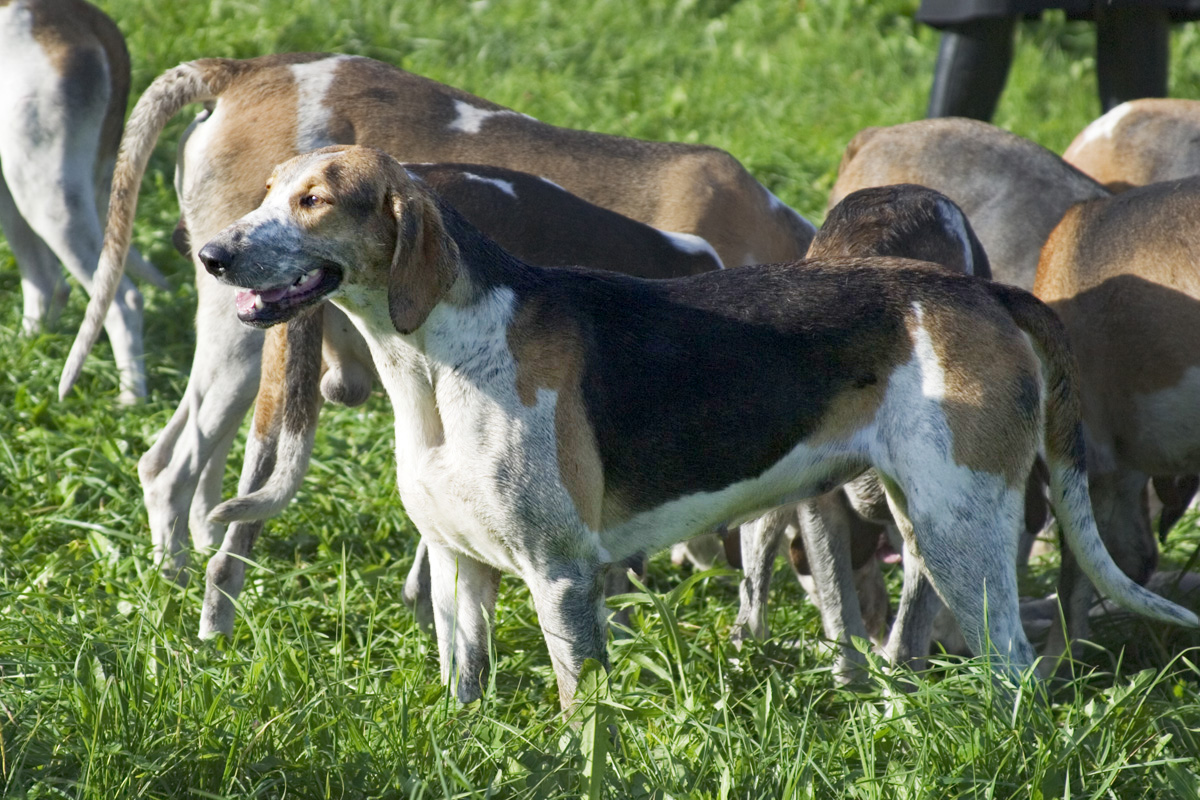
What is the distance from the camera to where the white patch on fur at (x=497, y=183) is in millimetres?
3826

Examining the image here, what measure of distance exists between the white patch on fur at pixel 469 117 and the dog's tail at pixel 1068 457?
187 cm

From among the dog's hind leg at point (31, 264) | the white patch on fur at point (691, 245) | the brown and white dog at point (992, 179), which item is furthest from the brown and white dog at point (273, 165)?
the dog's hind leg at point (31, 264)

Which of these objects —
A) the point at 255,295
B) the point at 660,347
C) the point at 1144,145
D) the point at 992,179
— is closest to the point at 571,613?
the point at 660,347

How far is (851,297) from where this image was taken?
9.78ft

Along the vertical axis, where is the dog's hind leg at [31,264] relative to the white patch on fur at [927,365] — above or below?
below

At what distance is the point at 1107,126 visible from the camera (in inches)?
209

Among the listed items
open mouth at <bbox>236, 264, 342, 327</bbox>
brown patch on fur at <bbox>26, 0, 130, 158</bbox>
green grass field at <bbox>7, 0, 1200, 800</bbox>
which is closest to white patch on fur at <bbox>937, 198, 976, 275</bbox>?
green grass field at <bbox>7, 0, 1200, 800</bbox>

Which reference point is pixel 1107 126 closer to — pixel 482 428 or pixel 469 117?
pixel 469 117

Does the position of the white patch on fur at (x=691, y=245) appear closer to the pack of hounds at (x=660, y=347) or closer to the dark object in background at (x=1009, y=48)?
the pack of hounds at (x=660, y=347)

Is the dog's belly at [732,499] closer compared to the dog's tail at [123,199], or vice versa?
the dog's belly at [732,499]

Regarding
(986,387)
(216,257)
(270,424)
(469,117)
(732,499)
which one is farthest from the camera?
(469,117)

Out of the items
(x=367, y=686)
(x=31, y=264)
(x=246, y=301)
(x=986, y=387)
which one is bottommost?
(x=31, y=264)

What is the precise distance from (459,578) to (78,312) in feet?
11.6

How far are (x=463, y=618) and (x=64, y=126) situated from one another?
312 cm
